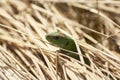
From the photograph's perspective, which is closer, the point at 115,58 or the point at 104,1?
the point at 115,58

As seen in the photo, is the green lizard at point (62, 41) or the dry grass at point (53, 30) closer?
the dry grass at point (53, 30)

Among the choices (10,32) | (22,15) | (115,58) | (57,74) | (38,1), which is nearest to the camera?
(57,74)

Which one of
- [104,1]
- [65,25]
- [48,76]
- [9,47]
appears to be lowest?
[48,76]

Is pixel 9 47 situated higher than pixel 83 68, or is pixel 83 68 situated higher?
pixel 9 47

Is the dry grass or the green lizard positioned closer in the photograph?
the dry grass

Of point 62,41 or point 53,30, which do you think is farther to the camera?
point 53,30

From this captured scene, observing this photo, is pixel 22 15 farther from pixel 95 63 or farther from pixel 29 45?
pixel 95 63

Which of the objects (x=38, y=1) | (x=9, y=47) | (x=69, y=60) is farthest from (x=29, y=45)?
(x=38, y=1)

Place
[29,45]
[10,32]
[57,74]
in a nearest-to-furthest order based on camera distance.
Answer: [57,74], [29,45], [10,32]
